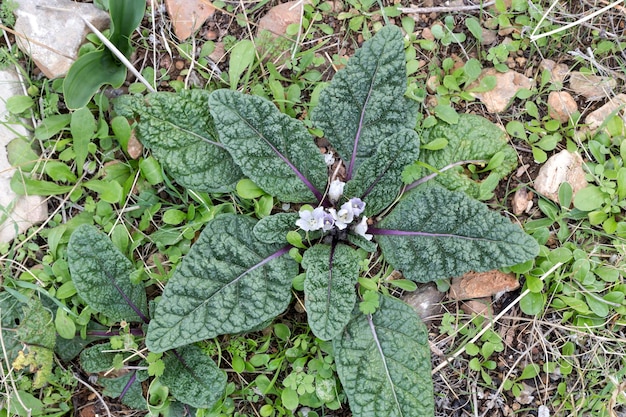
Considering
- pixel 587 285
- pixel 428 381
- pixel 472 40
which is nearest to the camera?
pixel 428 381

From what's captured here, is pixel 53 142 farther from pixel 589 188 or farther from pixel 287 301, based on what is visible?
pixel 589 188

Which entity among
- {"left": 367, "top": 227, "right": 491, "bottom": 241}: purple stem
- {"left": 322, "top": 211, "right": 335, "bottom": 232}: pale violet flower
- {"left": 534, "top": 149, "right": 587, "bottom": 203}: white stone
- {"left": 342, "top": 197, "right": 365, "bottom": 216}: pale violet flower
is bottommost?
{"left": 534, "top": 149, "right": 587, "bottom": 203}: white stone

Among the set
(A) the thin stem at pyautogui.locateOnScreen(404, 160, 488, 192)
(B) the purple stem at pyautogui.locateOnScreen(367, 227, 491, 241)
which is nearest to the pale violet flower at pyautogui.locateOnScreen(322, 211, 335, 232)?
(B) the purple stem at pyautogui.locateOnScreen(367, 227, 491, 241)

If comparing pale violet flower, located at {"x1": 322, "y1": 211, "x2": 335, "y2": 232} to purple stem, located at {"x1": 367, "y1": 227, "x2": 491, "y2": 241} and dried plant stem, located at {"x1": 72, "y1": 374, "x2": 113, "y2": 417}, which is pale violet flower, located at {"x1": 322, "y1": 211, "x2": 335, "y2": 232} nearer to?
purple stem, located at {"x1": 367, "y1": 227, "x2": 491, "y2": 241}

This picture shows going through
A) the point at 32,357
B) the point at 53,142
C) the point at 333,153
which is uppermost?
the point at 53,142

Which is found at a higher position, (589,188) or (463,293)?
(589,188)

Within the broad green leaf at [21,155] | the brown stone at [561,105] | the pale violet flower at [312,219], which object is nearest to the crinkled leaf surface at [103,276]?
the broad green leaf at [21,155]

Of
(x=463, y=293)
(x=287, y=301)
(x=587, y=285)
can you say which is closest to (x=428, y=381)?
(x=463, y=293)
